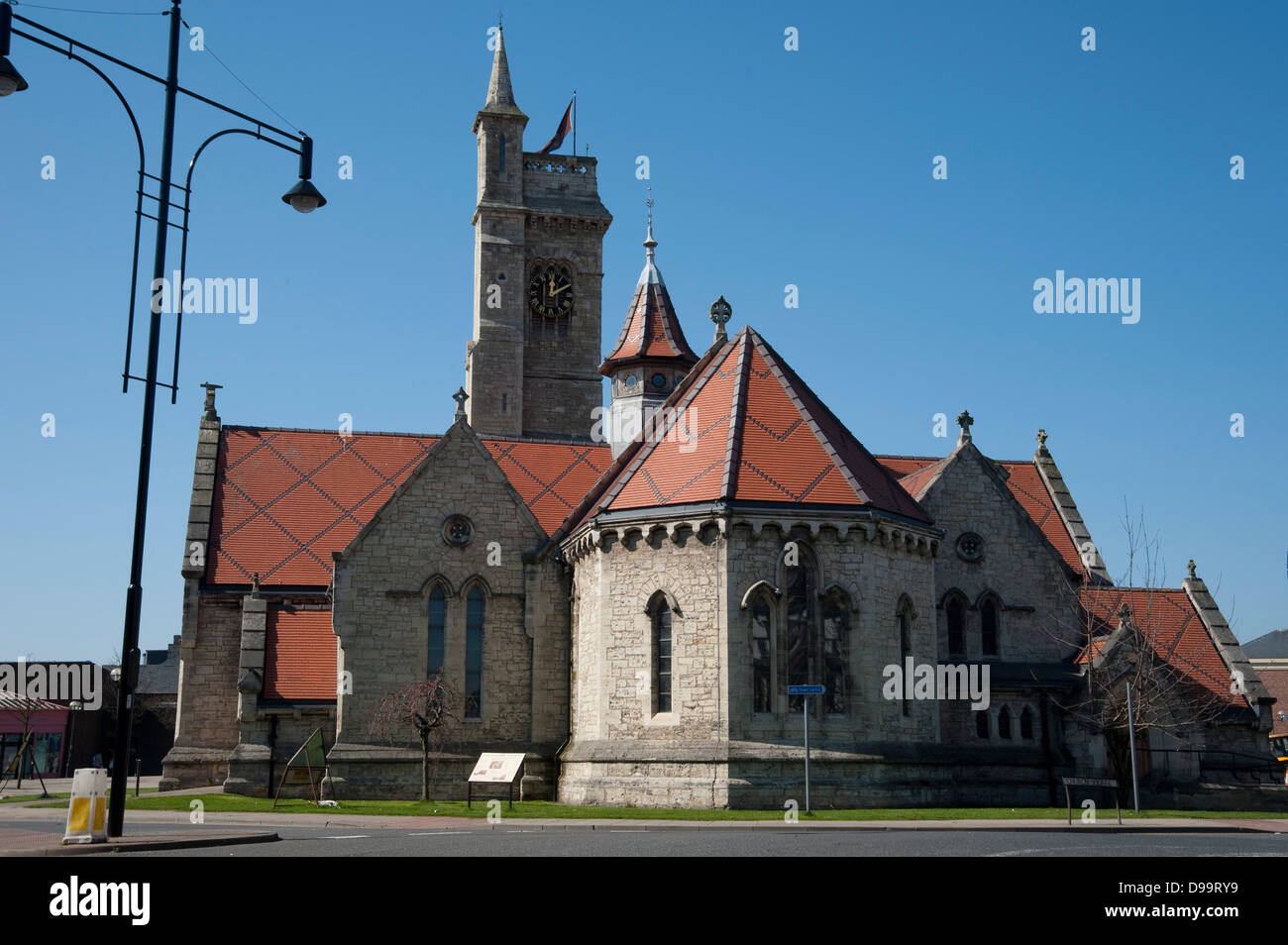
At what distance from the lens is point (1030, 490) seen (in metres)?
43.8

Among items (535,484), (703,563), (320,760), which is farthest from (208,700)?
(703,563)

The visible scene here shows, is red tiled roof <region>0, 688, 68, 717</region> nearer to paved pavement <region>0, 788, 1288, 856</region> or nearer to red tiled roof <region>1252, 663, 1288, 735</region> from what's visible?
paved pavement <region>0, 788, 1288, 856</region>

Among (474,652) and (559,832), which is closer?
(559,832)

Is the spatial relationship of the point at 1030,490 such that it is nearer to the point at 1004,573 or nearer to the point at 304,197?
the point at 1004,573

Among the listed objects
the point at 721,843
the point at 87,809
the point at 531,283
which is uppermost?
the point at 531,283

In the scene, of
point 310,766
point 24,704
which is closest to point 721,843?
point 310,766

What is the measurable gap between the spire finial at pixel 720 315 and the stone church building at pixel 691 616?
75 mm

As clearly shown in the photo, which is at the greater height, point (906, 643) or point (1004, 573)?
point (1004, 573)

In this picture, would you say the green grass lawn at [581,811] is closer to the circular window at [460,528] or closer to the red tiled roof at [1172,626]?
the red tiled roof at [1172,626]

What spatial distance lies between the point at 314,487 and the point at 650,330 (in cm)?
1371

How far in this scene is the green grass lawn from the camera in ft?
84.9

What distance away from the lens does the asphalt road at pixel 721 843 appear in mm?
16016

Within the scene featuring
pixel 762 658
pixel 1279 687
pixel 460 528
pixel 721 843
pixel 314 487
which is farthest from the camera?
pixel 1279 687
